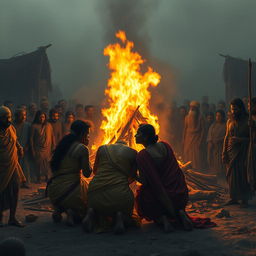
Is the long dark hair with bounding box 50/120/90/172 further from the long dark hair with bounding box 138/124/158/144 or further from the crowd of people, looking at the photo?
the long dark hair with bounding box 138/124/158/144

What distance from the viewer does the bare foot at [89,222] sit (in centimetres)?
557

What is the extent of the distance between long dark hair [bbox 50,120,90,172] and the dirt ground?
1.10m

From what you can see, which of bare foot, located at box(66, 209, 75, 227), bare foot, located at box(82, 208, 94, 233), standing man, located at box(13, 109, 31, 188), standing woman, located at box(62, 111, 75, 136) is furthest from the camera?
standing woman, located at box(62, 111, 75, 136)

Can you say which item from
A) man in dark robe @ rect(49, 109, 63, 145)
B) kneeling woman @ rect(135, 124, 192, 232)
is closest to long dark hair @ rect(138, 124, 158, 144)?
kneeling woman @ rect(135, 124, 192, 232)

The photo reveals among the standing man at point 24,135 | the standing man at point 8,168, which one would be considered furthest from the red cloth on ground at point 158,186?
the standing man at point 24,135

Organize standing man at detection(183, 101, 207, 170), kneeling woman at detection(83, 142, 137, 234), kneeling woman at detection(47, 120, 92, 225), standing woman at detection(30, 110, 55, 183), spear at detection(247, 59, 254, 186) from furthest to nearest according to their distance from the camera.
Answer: standing man at detection(183, 101, 207, 170) < standing woman at detection(30, 110, 55, 183) < spear at detection(247, 59, 254, 186) < kneeling woman at detection(47, 120, 92, 225) < kneeling woman at detection(83, 142, 137, 234)

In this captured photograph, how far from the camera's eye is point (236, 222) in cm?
611

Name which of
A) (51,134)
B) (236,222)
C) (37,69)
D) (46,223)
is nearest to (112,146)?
(46,223)

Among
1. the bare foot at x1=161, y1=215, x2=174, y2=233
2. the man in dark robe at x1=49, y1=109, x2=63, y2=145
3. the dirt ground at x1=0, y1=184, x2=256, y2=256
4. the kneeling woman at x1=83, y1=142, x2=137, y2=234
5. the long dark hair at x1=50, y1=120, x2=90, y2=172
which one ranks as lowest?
the dirt ground at x1=0, y1=184, x2=256, y2=256

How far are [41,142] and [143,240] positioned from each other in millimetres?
7290

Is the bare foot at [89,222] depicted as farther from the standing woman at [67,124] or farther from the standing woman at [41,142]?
the standing woman at [67,124]

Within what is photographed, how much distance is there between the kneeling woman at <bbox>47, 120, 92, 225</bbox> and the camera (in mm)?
6117

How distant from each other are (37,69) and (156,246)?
19584 millimetres

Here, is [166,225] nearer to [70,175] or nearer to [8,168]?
[70,175]
